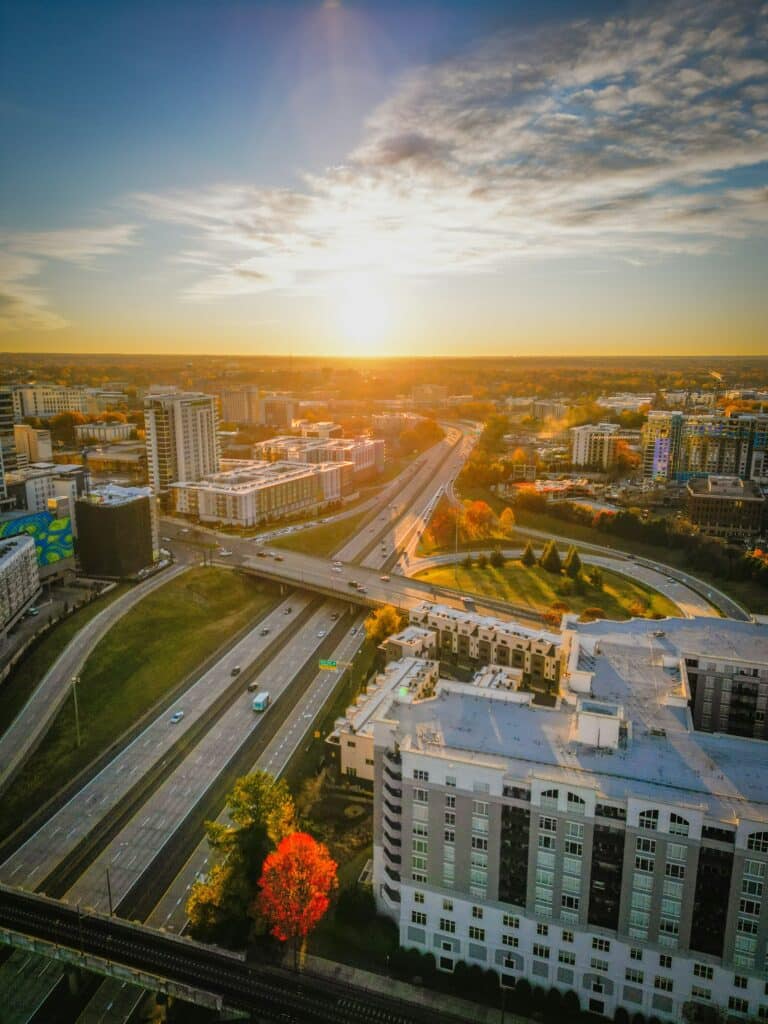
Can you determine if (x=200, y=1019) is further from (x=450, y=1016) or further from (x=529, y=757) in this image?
(x=529, y=757)

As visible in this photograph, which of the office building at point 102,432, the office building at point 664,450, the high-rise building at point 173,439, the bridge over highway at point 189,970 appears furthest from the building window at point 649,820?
the office building at point 102,432

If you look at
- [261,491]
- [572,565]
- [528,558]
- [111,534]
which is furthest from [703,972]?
[261,491]

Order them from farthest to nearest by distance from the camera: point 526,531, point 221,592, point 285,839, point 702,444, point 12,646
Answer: point 702,444, point 526,531, point 221,592, point 12,646, point 285,839

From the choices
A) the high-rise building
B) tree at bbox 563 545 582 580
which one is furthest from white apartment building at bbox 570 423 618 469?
the high-rise building

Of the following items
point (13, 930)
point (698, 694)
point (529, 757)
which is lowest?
point (13, 930)

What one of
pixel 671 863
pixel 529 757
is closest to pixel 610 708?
pixel 529 757

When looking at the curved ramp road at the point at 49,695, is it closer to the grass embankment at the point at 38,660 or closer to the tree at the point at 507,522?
the grass embankment at the point at 38,660
